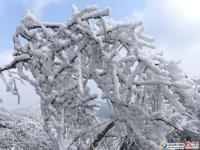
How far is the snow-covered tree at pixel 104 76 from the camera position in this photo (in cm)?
461

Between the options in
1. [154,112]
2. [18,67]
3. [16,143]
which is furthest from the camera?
[16,143]

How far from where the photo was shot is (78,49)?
5.01m

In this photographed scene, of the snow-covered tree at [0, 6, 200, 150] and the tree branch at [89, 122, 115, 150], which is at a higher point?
the snow-covered tree at [0, 6, 200, 150]

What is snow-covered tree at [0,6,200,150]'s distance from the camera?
15.1ft

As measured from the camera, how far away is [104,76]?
488 cm

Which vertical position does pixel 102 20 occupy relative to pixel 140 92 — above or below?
above

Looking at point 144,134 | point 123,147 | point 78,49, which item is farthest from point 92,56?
point 123,147

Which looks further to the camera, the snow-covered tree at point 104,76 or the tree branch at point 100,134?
the tree branch at point 100,134

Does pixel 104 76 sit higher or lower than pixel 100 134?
higher

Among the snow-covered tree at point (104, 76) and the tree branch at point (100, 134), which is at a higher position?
the snow-covered tree at point (104, 76)

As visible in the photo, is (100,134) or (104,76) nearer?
(104,76)

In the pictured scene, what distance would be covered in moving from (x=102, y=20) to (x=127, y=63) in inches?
21.5

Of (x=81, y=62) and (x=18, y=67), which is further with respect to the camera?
(x=18, y=67)

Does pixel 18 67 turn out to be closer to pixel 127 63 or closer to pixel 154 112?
pixel 127 63
